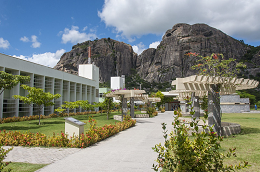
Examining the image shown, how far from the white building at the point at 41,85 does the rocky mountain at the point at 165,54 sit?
84.5m

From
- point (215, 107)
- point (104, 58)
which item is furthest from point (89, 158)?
point (104, 58)

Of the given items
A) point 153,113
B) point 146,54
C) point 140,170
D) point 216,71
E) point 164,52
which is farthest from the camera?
point 146,54

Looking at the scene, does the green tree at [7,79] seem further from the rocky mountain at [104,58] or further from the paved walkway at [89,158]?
the rocky mountain at [104,58]

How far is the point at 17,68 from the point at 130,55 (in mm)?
128858

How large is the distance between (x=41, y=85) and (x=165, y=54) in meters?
109

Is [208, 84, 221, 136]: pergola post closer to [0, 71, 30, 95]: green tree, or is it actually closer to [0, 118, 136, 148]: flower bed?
[0, 118, 136, 148]: flower bed

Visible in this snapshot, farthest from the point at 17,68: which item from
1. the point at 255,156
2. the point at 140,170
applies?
the point at 255,156

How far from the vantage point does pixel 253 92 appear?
2731 inches

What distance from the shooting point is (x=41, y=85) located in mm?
24094

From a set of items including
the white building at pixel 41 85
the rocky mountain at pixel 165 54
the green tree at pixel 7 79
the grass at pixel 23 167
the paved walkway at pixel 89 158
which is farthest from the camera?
the rocky mountain at pixel 165 54

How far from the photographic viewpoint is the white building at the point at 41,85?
1961 centimetres

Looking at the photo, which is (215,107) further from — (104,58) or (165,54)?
(104,58)

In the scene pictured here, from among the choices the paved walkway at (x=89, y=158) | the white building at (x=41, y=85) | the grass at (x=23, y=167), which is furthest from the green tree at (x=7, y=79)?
the grass at (x=23, y=167)

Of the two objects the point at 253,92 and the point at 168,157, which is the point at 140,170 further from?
the point at 253,92
